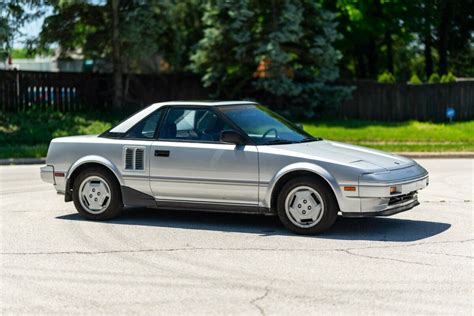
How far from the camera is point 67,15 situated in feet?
102

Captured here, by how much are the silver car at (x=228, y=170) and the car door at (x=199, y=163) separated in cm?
1

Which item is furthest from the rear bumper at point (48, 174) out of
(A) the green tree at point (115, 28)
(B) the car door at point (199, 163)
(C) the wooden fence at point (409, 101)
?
(C) the wooden fence at point (409, 101)

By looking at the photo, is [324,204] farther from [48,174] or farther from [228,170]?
[48,174]

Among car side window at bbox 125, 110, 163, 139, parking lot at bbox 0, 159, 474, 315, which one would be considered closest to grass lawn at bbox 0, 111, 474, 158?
car side window at bbox 125, 110, 163, 139

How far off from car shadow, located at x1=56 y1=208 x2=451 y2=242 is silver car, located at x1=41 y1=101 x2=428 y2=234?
0.85 feet

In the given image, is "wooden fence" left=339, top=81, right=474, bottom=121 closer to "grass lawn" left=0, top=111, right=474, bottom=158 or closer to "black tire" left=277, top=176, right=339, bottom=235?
"grass lawn" left=0, top=111, right=474, bottom=158

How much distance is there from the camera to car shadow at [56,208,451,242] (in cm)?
933

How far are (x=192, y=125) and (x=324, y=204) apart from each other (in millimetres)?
1957

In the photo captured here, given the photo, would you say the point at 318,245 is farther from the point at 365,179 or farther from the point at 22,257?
the point at 22,257

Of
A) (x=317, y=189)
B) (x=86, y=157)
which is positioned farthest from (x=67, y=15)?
(x=317, y=189)

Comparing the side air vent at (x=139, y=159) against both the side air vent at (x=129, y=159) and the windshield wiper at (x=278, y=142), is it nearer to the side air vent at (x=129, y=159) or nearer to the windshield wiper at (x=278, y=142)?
the side air vent at (x=129, y=159)

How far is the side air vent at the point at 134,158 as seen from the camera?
10078 millimetres

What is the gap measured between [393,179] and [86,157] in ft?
12.2

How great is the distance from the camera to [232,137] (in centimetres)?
955
